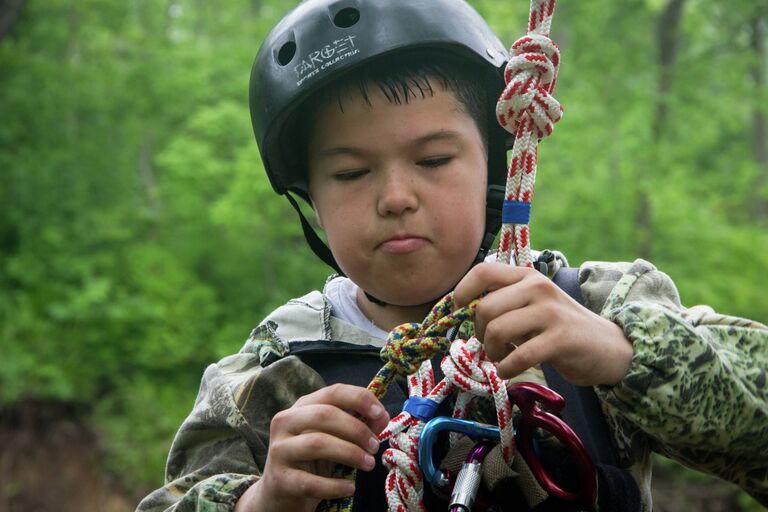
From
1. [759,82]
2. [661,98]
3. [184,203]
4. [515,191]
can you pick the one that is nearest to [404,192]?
[515,191]

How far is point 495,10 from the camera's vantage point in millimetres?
7188

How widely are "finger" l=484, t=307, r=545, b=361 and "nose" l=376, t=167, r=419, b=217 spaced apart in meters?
0.45

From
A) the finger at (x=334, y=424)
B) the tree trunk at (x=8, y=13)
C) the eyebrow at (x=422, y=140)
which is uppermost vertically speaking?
the tree trunk at (x=8, y=13)

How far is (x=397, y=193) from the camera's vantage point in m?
1.80

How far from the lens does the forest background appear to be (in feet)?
22.5

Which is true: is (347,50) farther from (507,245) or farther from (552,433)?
(552,433)

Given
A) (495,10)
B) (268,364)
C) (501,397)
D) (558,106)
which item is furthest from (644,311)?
(495,10)

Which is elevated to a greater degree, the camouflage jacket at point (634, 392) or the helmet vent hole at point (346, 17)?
the helmet vent hole at point (346, 17)

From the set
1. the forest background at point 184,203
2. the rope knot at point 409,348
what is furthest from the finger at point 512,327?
the forest background at point 184,203

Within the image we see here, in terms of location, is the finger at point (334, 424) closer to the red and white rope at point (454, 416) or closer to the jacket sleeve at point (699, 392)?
the red and white rope at point (454, 416)

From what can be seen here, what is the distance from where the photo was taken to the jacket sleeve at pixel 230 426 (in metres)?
1.95

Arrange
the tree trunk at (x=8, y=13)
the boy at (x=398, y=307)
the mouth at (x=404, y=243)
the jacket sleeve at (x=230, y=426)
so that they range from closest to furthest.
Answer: the boy at (x=398, y=307) → the mouth at (x=404, y=243) → the jacket sleeve at (x=230, y=426) → the tree trunk at (x=8, y=13)

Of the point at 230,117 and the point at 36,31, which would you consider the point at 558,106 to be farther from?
the point at 36,31

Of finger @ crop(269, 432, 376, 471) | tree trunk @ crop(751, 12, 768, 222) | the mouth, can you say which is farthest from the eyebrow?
tree trunk @ crop(751, 12, 768, 222)
